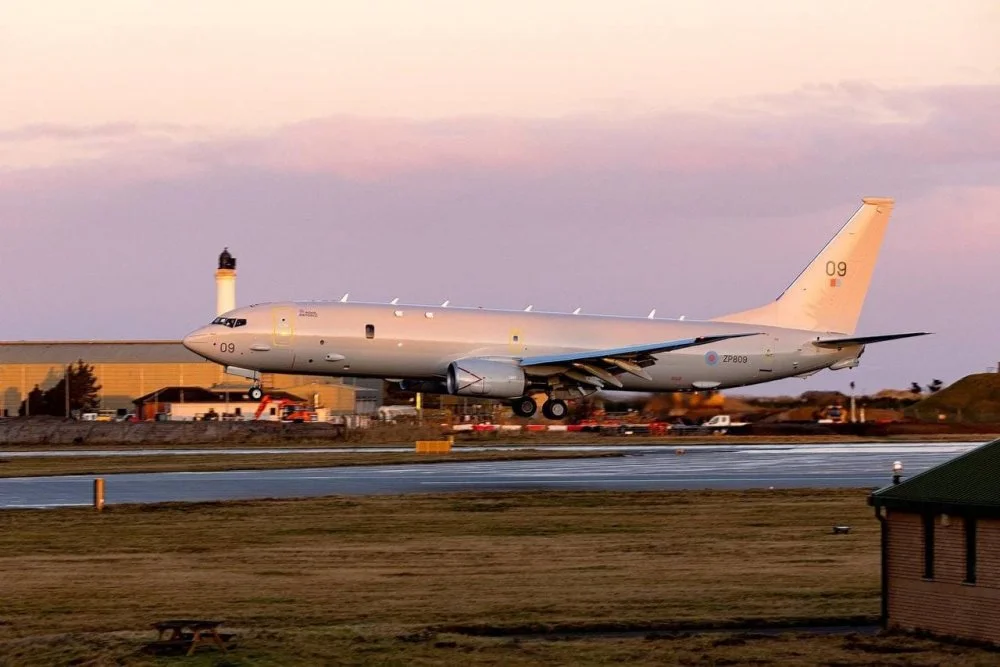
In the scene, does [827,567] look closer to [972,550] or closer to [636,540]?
[636,540]

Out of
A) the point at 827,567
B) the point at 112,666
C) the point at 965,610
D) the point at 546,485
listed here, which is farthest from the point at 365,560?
the point at 546,485

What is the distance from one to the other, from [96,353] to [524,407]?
8523 cm

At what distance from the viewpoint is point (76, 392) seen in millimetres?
129250

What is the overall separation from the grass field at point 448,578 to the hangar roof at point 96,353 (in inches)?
4051

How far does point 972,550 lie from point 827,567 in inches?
327

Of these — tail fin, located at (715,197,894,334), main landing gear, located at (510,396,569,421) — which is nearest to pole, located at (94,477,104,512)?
main landing gear, located at (510,396,569,421)

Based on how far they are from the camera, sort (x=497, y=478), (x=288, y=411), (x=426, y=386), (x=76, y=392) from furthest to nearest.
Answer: (x=76, y=392)
(x=288, y=411)
(x=426, y=386)
(x=497, y=478)

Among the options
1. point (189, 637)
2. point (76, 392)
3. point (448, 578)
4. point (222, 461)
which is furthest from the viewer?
point (76, 392)

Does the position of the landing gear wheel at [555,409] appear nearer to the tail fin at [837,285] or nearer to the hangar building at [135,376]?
the tail fin at [837,285]

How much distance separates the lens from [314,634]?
17.8 metres

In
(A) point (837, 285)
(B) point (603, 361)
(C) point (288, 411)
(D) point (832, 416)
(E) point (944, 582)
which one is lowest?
(E) point (944, 582)

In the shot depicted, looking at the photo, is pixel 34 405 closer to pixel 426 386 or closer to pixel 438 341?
pixel 426 386

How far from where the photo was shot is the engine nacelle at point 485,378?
57969 mm

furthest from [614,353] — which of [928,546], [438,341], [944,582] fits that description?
[944,582]
